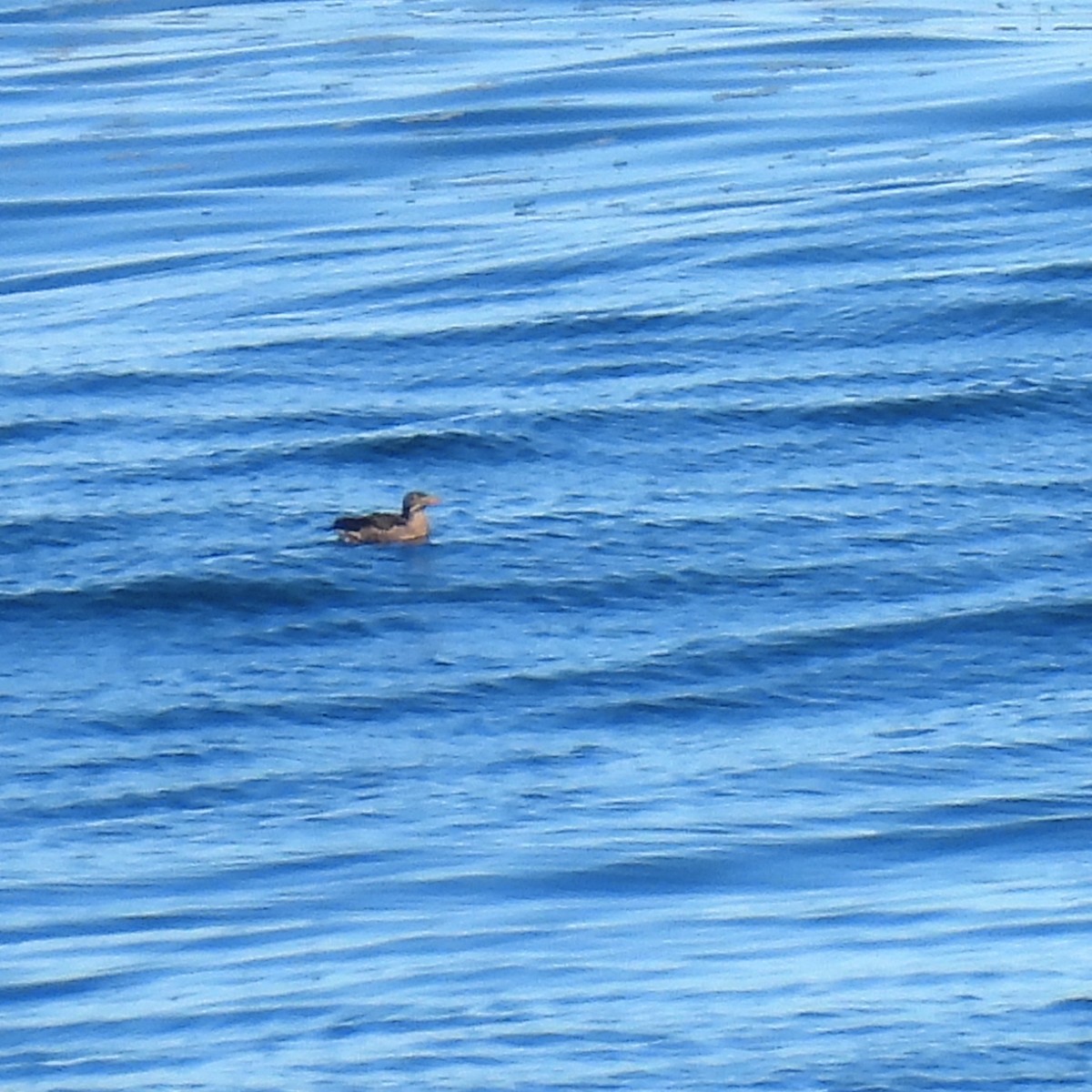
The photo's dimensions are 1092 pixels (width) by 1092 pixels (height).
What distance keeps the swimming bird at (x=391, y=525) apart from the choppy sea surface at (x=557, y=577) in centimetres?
13

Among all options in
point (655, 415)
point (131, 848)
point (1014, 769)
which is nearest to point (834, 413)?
point (655, 415)

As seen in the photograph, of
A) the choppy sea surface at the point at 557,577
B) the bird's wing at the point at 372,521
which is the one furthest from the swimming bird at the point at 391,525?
the choppy sea surface at the point at 557,577

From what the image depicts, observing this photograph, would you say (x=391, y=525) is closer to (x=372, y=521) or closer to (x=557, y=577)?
(x=372, y=521)

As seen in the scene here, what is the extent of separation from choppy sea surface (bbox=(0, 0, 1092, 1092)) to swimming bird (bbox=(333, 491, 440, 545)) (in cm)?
13

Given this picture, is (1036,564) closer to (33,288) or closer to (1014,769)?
(1014,769)

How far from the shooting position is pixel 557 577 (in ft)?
55.5

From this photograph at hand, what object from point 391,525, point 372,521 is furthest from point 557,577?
point 372,521

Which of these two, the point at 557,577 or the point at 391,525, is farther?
the point at 557,577

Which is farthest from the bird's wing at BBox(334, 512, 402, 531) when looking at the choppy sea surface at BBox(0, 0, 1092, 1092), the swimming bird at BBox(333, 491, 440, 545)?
the choppy sea surface at BBox(0, 0, 1092, 1092)

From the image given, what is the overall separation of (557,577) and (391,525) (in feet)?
3.22

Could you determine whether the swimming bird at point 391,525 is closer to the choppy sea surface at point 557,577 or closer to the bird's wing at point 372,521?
the bird's wing at point 372,521

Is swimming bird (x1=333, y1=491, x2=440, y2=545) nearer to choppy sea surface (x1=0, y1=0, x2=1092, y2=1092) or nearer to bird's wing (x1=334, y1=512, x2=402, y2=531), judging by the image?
bird's wing (x1=334, y1=512, x2=402, y2=531)

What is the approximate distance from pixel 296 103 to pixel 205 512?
39.6ft

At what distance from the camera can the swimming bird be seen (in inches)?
655
